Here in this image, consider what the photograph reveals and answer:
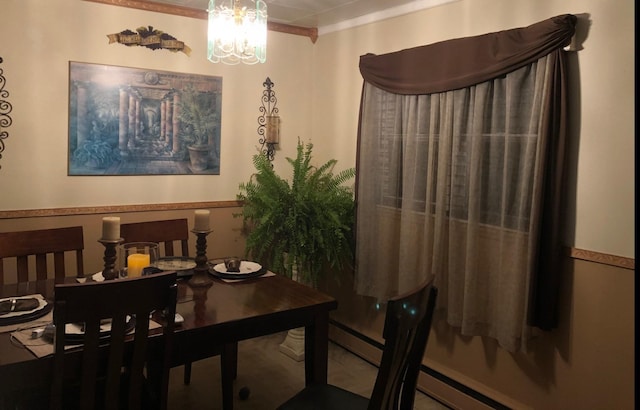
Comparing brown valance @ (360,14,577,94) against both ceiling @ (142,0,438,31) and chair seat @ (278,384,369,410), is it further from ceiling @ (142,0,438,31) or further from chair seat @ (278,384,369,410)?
chair seat @ (278,384,369,410)

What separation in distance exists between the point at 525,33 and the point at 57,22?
2.53 meters

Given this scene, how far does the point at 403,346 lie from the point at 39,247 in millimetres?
1838

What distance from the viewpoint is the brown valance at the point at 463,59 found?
7.91 feet

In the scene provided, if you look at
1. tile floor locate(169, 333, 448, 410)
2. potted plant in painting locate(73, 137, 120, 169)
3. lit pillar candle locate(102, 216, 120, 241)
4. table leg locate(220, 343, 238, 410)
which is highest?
potted plant in painting locate(73, 137, 120, 169)

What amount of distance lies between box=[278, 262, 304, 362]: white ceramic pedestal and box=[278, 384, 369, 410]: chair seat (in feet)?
4.66

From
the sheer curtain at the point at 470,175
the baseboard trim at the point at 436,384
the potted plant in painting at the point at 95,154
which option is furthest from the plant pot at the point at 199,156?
the baseboard trim at the point at 436,384

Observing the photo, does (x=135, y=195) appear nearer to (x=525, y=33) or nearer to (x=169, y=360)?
(x=169, y=360)

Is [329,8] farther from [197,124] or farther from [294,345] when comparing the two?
[294,345]

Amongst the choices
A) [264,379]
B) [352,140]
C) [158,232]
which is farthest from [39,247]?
[352,140]

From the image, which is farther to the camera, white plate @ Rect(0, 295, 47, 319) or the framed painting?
the framed painting

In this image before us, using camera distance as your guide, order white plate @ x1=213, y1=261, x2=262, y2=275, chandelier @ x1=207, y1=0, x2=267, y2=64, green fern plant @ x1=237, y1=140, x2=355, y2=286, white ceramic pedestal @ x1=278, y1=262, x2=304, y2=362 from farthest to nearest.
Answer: white ceramic pedestal @ x1=278, y1=262, x2=304, y2=362 < green fern plant @ x1=237, y1=140, x2=355, y2=286 < white plate @ x1=213, y1=261, x2=262, y2=275 < chandelier @ x1=207, y1=0, x2=267, y2=64

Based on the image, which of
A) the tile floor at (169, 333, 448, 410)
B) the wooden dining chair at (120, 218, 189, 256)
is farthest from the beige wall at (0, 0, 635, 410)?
the wooden dining chair at (120, 218, 189, 256)

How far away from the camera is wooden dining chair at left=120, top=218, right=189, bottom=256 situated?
2844 mm

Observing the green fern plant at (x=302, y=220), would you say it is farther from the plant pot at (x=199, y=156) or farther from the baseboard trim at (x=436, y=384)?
the baseboard trim at (x=436, y=384)
